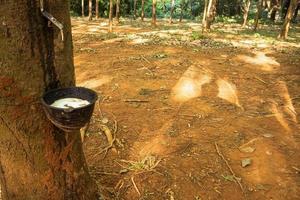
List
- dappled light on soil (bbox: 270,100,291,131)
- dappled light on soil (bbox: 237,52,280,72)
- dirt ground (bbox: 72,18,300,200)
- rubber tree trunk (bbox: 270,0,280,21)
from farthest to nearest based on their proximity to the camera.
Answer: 1. rubber tree trunk (bbox: 270,0,280,21)
2. dappled light on soil (bbox: 237,52,280,72)
3. dappled light on soil (bbox: 270,100,291,131)
4. dirt ground (bbox: 72,18,300,200)

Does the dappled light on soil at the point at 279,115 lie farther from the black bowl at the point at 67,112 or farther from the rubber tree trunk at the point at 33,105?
the black bowl at the point at 67,112

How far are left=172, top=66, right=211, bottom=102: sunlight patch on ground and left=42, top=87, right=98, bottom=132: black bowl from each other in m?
2.91

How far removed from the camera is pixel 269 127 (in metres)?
3.87

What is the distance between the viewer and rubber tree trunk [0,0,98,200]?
1.66 meters

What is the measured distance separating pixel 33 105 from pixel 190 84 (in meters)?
3.64

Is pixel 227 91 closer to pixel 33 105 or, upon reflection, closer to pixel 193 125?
Answer: pixel 193 125

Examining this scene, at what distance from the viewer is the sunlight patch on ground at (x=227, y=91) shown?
15.4ft

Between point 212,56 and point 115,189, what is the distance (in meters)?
4.97

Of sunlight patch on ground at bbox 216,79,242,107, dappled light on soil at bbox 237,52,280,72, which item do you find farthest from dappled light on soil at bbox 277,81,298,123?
dappled light on soil at bbox 237,52,280,72

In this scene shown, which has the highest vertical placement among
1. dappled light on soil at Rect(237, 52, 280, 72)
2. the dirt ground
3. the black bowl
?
the black bowl

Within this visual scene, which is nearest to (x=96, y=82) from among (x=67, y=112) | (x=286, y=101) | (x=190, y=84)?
(x=190, y=84)

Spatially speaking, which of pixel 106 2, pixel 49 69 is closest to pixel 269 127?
pixel 49 69

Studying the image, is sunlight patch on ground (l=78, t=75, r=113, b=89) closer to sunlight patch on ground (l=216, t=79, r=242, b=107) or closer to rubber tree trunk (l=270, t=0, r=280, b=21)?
sunlight patch on ground (l=216, t=79, r=242, b=107)

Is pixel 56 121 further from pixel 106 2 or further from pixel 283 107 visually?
pixel 106 2
